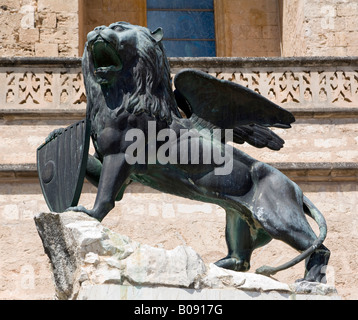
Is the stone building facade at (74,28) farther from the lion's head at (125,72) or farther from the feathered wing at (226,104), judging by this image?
the lion's head at (125,72)

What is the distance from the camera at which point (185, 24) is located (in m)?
17.1

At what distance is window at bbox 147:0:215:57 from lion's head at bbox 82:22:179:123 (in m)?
9.82

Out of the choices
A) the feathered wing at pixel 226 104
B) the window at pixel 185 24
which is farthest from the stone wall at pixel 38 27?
the feathered wing at pixel 226 104

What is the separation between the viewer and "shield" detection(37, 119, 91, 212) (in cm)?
672

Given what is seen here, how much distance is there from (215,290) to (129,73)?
154cm

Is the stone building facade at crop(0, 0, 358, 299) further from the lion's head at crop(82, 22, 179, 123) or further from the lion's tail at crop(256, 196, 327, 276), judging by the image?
the lion's head at crop(82, 22, 179, 123)

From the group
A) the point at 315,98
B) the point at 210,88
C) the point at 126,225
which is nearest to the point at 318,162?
the point at 315,98

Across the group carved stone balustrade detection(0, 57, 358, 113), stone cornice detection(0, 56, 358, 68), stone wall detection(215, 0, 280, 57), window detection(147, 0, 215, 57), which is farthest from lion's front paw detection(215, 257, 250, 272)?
window detection(147, 0, 215, 57)

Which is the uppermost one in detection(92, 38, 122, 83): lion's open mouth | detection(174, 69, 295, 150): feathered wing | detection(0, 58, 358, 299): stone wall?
detection(92, 38, 122, 83): lion's open mouth

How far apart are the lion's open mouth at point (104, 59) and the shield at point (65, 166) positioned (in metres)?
0.32

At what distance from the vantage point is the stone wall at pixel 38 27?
14469mm

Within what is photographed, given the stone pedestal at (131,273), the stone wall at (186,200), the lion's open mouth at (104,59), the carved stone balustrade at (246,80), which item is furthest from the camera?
the carved stone balustrade at (246,80)

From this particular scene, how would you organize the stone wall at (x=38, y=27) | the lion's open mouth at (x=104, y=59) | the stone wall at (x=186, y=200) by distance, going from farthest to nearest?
1. the stone wall at (x=38, y=27)
2. the stone wall at (x=186, y=200)
3. the lion's open mouth at (x=104, y=59)

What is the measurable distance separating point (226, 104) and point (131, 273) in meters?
1.60
